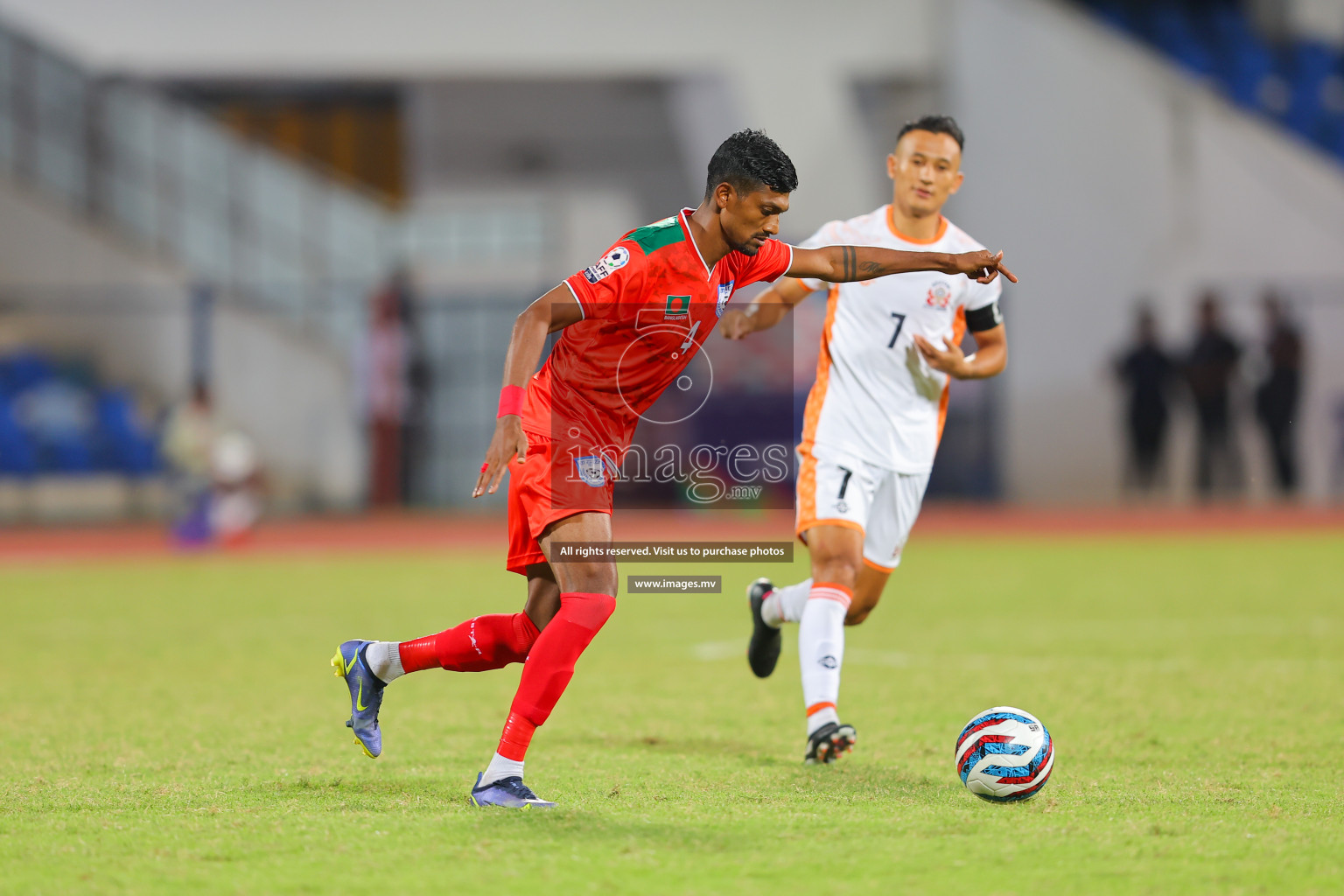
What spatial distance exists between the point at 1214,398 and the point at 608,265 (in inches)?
633

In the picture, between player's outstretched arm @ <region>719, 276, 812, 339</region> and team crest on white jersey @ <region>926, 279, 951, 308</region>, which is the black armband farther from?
player's outstretched arm @ <region>719, 276, 812, 339</region>

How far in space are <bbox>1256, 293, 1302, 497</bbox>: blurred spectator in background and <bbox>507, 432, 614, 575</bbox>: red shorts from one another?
16082 mm

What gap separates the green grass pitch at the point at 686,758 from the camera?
144 inches

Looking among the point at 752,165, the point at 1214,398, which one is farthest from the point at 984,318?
the point at 1214,398

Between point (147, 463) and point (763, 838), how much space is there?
1708 cm

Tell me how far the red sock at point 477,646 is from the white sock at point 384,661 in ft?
0.08

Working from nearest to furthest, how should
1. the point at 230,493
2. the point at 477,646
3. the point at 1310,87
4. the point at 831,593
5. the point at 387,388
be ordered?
the point at 477,646, the point at 831,593, the point at 230,493, the point at 387,388, the point at 1310,87

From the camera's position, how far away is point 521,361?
4141 millimetres

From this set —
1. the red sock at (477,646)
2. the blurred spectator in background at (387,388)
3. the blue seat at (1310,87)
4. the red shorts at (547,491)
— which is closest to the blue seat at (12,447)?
the blurred spectator in background at (387,388)

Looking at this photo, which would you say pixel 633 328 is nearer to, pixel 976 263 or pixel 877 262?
pixel 877 262

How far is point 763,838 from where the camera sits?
13.0 ft

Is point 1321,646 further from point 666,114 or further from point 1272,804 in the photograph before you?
point 666,114

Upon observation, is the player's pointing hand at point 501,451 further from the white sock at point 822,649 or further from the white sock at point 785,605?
the white sock at point 785,605

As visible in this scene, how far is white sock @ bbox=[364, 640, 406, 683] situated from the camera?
4.96 m
